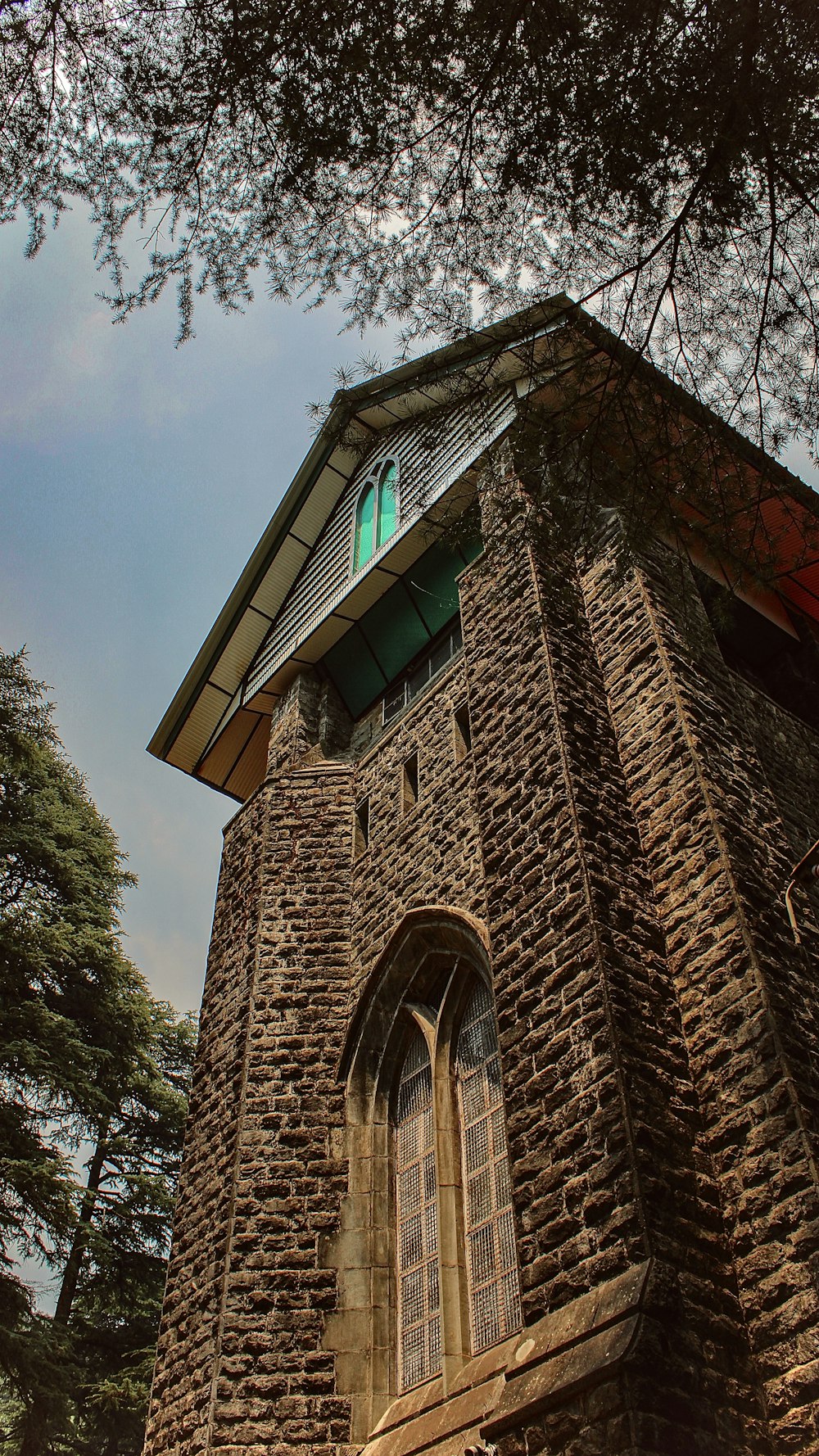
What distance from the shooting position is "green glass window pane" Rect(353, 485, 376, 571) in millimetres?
12141

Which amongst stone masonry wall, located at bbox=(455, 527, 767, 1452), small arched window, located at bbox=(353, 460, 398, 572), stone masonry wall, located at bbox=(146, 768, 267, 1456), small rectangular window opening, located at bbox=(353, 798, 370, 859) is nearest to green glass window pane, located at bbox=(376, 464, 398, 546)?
small arched window, located at bbox=(353, 460, 398, 572)

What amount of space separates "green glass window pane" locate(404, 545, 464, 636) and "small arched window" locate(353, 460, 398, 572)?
22.0 inches

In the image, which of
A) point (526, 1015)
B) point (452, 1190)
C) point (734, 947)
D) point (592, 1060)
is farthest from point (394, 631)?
point (592, 1060)

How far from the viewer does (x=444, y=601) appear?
36.0 feet

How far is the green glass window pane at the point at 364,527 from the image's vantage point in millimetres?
12141

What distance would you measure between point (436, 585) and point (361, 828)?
268cm

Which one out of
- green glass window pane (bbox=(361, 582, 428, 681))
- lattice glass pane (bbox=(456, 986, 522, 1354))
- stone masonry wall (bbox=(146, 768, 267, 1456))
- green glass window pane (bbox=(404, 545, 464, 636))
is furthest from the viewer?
green glass window pane (bbox=(361, 582, 428, 681))

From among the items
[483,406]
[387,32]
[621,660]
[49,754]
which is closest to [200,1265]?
[621,660]

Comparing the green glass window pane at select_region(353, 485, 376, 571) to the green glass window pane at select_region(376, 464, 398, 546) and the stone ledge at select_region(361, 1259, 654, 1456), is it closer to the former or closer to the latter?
the green glass window pane at select_region(376, 464, 398, 546)

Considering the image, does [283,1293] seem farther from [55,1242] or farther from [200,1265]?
[55,1242]

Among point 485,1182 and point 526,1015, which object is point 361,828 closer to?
point 485,1182

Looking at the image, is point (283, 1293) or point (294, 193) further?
point (283, 1293)

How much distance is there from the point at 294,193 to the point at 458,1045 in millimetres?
5706

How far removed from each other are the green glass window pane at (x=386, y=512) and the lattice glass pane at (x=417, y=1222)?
5808 mm
